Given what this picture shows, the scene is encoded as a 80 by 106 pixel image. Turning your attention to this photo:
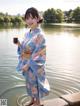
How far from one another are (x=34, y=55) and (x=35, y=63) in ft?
0.34

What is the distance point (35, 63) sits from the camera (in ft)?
13.4

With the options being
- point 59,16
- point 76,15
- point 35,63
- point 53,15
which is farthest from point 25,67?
point 59,16

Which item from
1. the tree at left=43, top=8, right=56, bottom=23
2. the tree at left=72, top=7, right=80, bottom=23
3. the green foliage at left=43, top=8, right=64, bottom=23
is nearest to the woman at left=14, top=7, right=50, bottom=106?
the tree at left=43, top=8, right=56, bottom=23

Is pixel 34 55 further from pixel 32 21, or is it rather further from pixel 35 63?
pixel 32 21

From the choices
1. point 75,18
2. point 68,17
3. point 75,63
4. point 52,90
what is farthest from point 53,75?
point 68,17

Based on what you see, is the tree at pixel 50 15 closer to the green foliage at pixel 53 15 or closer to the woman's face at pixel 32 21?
the green foliage at pixel 53 15

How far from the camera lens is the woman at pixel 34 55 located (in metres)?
4.09

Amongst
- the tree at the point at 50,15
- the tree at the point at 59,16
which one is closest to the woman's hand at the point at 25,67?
the tree at the point at 50,15

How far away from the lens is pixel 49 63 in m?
9.11

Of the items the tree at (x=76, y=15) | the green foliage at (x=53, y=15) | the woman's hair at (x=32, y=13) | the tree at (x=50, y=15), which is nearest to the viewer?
the woman's hair at (x=32, y=13)

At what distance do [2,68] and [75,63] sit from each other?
7.87 feet

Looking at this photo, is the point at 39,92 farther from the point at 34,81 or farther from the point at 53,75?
the point at 53,75

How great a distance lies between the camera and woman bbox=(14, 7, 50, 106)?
161 inches

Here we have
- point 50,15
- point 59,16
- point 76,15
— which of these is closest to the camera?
point 50,15
